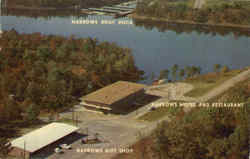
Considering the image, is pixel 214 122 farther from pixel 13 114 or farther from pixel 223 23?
pixel 223 23

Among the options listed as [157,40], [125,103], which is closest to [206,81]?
[125,103]

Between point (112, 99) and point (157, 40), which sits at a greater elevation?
point (157, 40)

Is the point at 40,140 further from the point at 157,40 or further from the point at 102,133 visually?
the point at 157,40

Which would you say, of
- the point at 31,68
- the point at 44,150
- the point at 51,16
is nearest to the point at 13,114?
the point at 44,150

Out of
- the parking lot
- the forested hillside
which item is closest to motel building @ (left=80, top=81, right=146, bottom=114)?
the parking lot

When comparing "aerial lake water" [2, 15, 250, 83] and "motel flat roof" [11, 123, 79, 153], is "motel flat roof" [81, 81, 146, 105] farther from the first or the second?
"aerial lake water" [2, 15, 250, 83]
